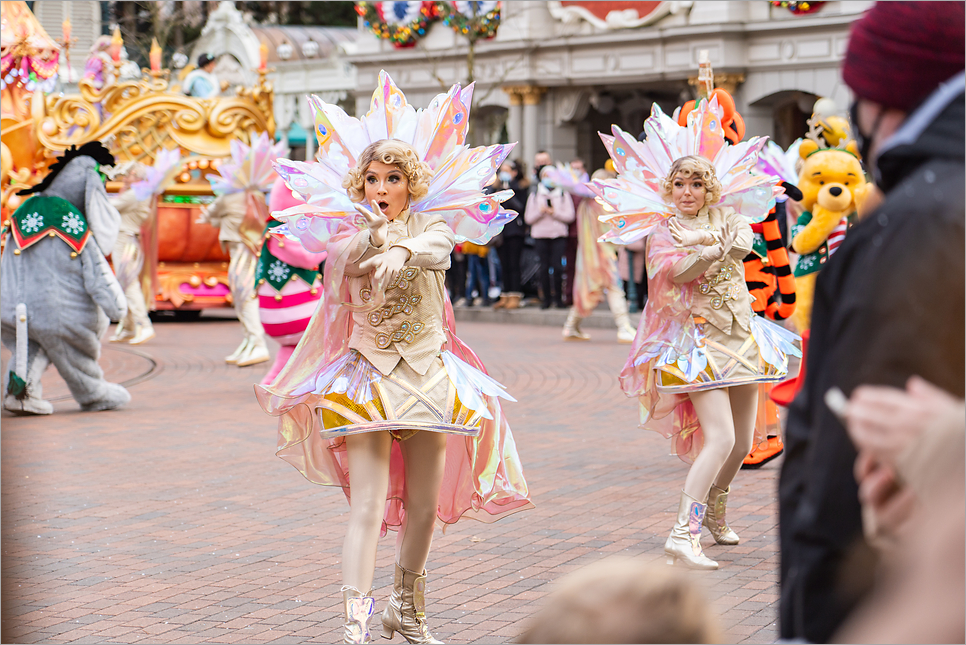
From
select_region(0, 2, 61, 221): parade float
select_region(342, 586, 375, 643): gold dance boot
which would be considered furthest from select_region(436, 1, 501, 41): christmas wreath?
select_region(342, 586, 375, 643): gold dance boot

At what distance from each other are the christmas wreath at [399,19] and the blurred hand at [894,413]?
21436 millimetres

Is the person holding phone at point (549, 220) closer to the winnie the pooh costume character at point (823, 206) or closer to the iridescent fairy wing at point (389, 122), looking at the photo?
the winnie the pooh costume character at point (823, 206)

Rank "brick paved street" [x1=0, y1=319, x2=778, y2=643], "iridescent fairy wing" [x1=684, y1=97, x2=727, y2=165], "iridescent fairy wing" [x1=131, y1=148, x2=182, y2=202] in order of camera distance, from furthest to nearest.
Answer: "iridescent fairy wing" [x1=131, y1=148, x2=182, y2=202] → "iridescent fairy wing" [x1=684, y1=97, x2=727, y2=165] → "brick paved street" [x1=0, y1=319, x2=778, y2=643]

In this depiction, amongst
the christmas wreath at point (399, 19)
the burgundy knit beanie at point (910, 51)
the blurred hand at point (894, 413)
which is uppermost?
the christmas wreath at point (399, 19)

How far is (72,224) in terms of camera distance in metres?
9.05

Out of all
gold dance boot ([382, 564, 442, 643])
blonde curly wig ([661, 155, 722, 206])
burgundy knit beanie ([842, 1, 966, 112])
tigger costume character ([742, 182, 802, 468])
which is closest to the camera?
burgundy knit beanie ([842, 1, 966, 112])

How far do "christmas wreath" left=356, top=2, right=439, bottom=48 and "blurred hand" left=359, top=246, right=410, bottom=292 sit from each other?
19.2 m

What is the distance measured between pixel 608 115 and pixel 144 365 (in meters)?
13.2

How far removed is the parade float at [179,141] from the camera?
1560cm

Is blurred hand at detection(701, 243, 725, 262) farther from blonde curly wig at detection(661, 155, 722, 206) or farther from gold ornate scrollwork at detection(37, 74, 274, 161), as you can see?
gold ornate scrollwork at detection(37, 74, 274, 161)

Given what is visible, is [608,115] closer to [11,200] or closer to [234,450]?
[11,200]

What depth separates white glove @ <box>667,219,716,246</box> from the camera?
501 centimetres

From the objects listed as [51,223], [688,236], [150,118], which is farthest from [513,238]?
[688,236]

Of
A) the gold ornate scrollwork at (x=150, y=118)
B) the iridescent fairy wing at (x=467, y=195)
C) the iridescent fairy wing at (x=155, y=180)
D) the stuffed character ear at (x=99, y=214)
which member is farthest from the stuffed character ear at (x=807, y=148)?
the gold ornate scrollwork at (x=150, y=118)
